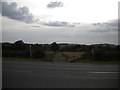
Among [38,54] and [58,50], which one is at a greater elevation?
[58,50]

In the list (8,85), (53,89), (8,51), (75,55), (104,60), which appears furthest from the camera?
(8,51)

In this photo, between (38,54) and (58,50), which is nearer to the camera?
(38,54)

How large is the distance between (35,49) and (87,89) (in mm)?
18573

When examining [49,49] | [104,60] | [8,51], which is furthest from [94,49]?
[8,51]

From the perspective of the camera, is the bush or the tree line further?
the bush

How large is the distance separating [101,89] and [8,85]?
13.0 feet

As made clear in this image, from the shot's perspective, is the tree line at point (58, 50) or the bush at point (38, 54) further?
the bush at point (38, 54)

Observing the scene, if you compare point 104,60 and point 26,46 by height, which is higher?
point 26,46

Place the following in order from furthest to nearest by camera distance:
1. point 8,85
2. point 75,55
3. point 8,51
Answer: point 8,51, point 75,55, point 8,85

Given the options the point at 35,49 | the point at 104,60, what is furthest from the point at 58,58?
the point at 104,60

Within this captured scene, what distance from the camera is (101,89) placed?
8.26m

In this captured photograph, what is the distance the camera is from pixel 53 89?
26.2 ft

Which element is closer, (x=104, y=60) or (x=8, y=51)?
(x=104, y=60)

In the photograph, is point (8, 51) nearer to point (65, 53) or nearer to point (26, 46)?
point (26, 46)
